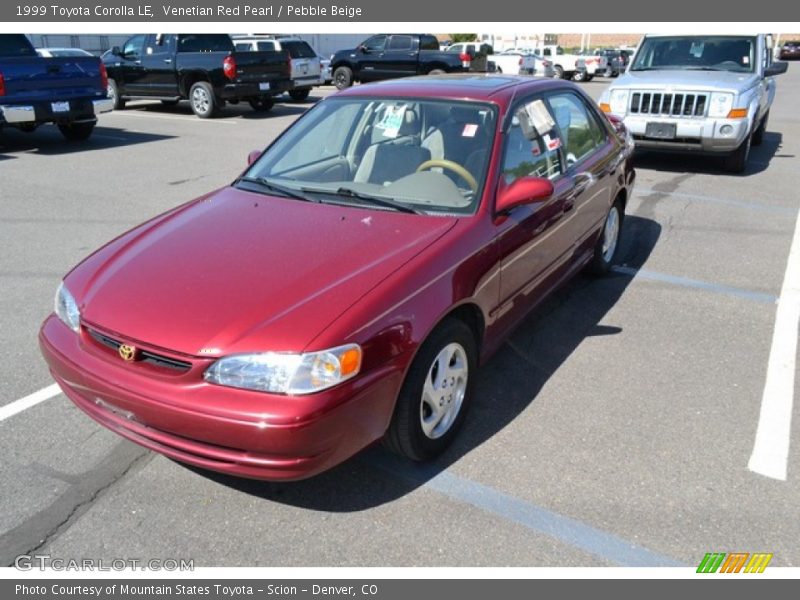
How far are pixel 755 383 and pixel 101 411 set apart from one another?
3.45 metres

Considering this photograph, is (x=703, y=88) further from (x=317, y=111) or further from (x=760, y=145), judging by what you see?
(x=317, y=111)

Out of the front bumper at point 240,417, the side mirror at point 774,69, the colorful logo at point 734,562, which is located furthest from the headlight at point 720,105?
the front bumper at point 240,417

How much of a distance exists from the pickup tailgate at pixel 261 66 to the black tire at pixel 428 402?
13091mm

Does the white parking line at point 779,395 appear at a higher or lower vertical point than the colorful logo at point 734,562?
higher

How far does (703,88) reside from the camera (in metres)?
8.68

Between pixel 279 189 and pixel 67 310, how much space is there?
4.20 feet

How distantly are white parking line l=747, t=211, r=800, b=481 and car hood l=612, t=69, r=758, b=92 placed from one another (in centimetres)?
423

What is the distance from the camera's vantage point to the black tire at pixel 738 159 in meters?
9.22

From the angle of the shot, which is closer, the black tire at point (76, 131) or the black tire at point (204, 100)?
the black tire at point (76, 131)

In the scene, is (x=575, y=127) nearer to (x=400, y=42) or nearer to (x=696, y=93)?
(x=696, y=93)

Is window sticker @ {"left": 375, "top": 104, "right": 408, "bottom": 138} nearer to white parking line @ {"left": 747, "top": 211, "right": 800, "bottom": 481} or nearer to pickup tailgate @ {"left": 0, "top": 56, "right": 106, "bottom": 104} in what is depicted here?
white parking line @ {"left": 747, "top": 211, "right": 800, "bottom": 481}

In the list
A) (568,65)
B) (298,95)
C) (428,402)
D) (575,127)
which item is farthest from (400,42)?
(428,402)

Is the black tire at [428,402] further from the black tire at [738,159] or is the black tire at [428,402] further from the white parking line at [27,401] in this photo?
the black tire at [738,159]

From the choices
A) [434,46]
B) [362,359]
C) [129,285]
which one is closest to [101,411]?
[129,285]
